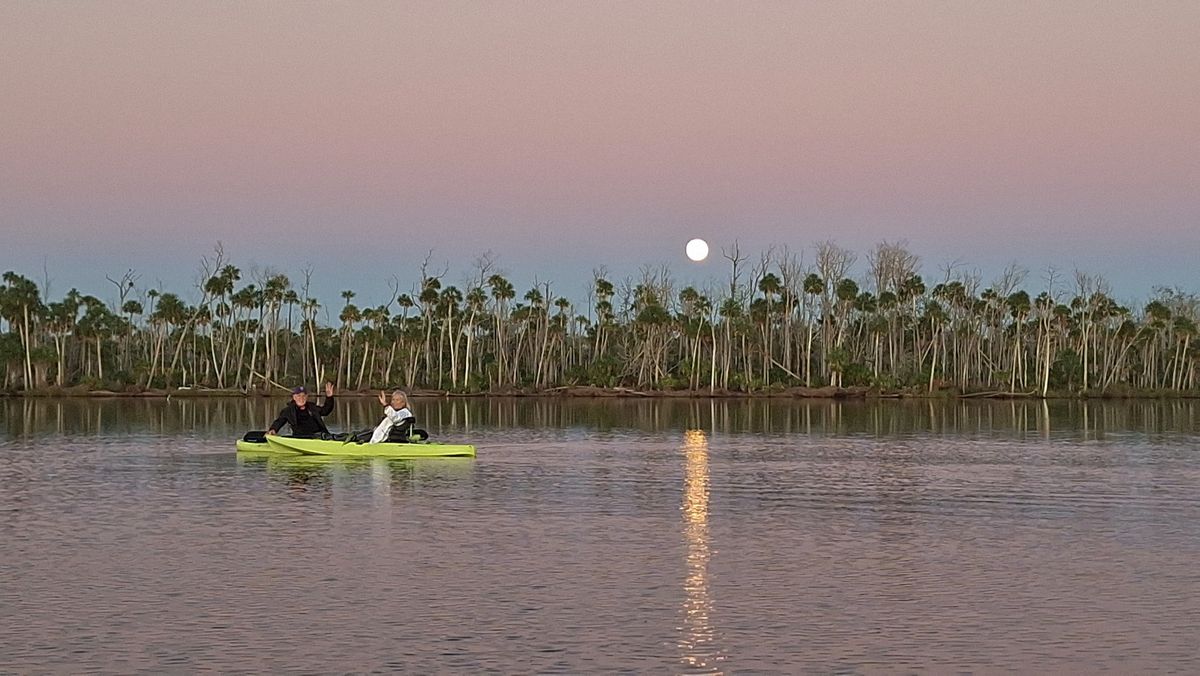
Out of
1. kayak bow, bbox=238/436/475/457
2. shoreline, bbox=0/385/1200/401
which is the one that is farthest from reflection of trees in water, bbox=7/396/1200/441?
shoreline, bbox=0/385/1200/401

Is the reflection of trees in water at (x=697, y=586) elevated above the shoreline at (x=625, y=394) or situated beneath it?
situated beneath

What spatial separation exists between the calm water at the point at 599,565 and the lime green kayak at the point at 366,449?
24.6 inches

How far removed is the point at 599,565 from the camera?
18.0 meters

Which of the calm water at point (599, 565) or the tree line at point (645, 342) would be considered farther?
the tree line at point (645, 342)

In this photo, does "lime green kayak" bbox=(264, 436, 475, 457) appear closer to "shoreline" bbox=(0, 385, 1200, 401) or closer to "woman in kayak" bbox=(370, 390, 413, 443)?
"woman in kayak" bbox=(370, 390, 413, 443)

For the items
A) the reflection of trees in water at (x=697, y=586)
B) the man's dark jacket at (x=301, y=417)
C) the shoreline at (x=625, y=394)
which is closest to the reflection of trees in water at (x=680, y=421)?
the man's dark jacket at (x=301, y=417)

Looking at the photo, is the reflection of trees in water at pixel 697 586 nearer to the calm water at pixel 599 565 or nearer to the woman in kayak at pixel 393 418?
the calm water at pixel 599 565

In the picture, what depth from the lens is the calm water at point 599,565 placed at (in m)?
13.0

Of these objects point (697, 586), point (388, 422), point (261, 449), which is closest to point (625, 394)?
point (261, 449)

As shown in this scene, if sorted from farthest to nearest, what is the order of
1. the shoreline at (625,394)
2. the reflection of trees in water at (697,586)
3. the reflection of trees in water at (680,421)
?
1. the shoreline at (625,394)
2. the reflection of trees in water at (680,421)
3. the reflection of trees in water at (697,586)

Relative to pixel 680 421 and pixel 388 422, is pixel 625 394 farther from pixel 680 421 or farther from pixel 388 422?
pixel 388 422

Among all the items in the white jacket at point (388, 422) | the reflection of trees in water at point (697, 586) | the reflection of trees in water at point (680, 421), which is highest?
the white jacket at point (388, 422)

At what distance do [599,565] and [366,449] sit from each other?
18.5 meters

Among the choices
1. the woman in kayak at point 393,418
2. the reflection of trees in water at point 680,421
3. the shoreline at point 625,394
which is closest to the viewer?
the woman in kayak at point 393,418
